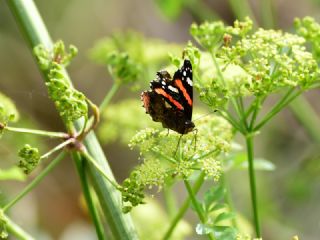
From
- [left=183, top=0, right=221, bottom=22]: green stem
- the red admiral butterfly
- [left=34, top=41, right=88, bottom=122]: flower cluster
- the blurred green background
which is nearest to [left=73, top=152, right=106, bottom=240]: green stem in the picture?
[left=34, top=41, right=88, bottom=122]: flower cluster

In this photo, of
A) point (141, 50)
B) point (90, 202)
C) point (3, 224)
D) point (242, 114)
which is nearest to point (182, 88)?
point (242, 114)

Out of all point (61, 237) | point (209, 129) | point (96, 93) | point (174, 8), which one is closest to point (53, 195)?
point (61, 237)

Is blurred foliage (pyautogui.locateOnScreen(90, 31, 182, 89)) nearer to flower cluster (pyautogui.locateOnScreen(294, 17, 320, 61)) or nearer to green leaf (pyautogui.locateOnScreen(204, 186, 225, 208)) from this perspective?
flower cluster (pyautogui.locateOnScreen(294, 17, 320, 61))

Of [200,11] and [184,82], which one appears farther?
[200,11]

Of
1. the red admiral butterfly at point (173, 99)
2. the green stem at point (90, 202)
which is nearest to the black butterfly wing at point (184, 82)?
the red admiral butterfly at point (173, 99)

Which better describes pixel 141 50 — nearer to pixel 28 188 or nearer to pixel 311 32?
pixel 311 32

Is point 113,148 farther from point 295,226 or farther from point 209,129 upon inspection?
point 209,129
